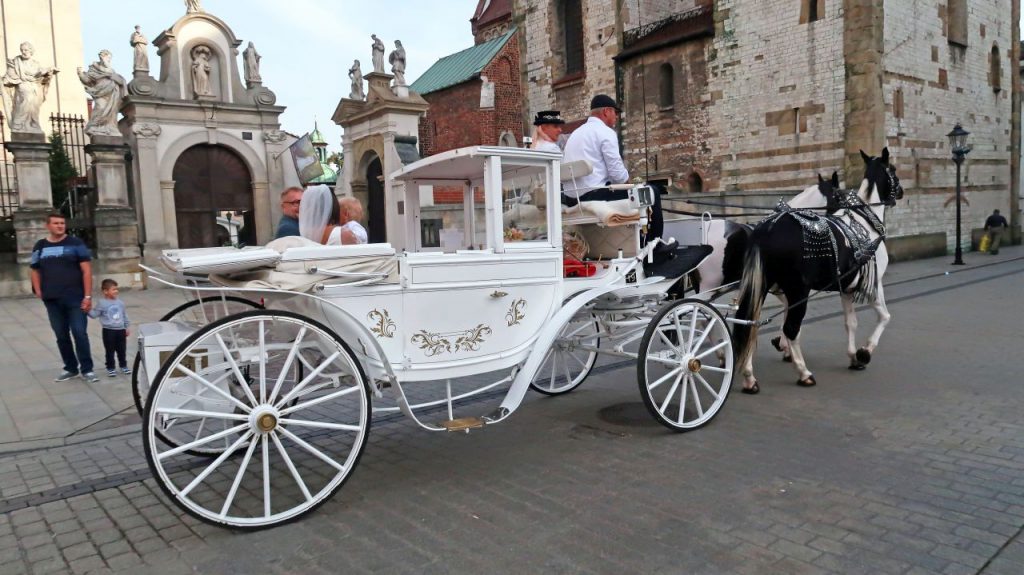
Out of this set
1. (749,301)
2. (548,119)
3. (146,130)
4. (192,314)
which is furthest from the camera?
(146,130)

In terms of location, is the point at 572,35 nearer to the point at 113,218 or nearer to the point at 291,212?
the point at 113,218

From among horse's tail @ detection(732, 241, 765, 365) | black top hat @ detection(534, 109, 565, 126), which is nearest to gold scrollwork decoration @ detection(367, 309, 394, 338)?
black top hat @ detection(534, 109, 565, 126)

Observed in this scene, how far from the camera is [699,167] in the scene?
22.3m

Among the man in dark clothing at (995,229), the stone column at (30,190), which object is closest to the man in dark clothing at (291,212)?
the stone column at (30,190)

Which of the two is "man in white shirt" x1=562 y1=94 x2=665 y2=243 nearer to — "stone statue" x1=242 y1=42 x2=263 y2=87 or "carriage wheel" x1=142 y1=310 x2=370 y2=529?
"carriage wheel" x1=142 y1=310 x2=370 y2=529

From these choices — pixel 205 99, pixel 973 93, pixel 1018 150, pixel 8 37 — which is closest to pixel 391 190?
pixel 205 99

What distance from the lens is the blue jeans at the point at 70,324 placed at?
7.51 m

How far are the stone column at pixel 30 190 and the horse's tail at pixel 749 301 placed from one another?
14.4 meters

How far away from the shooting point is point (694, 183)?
22.8 m

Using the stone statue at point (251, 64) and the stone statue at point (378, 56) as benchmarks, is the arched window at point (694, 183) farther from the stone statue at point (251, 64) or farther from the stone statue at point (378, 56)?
the stone statue at point (251, 64)

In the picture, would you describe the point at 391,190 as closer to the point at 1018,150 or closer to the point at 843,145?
the point at 843,145

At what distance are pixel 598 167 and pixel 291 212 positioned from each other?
2.50 m

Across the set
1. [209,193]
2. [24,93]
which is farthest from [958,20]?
[24,93]

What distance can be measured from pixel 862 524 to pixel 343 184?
1792cm
